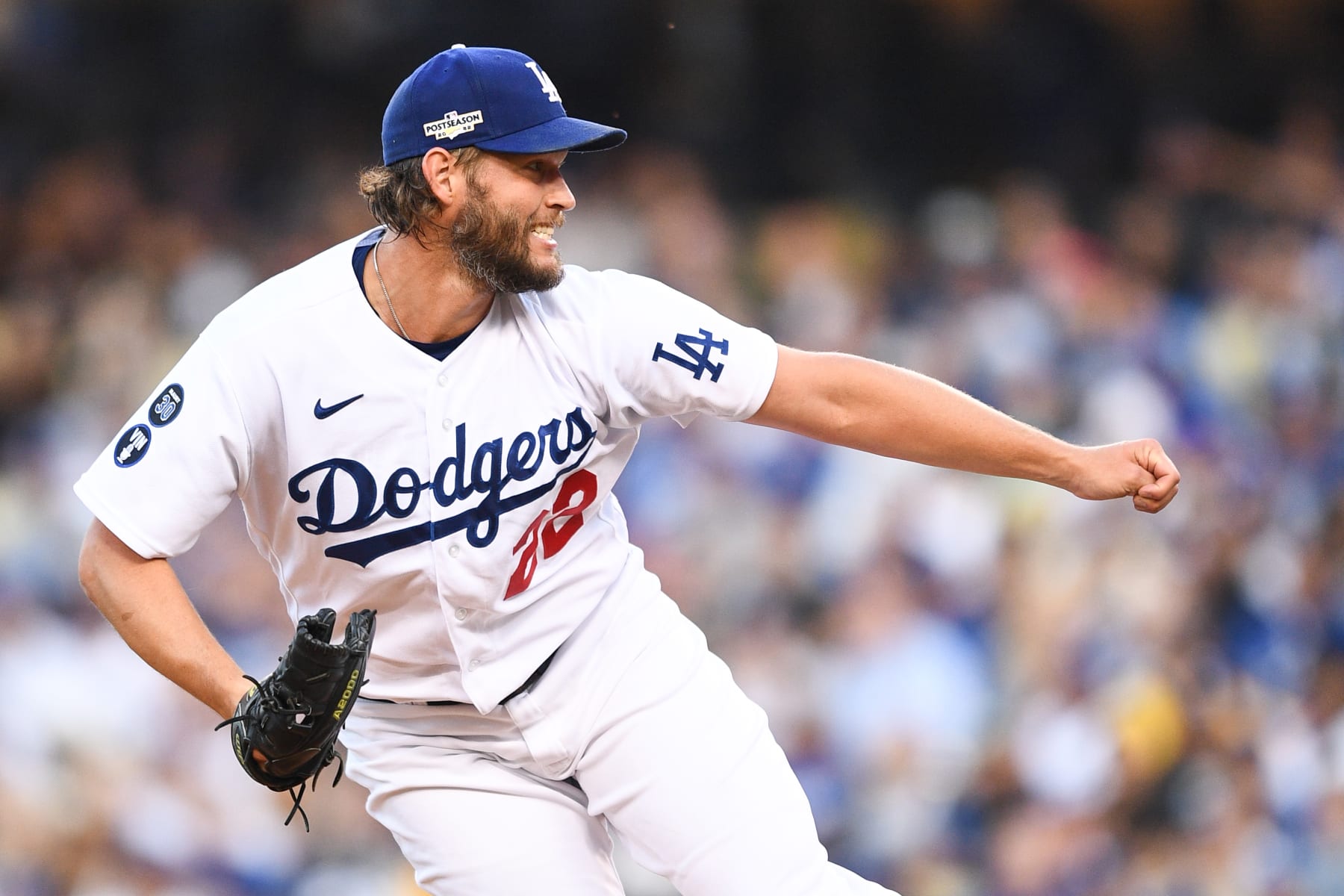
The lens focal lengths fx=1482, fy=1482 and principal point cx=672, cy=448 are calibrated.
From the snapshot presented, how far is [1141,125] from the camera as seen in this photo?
7.41 m

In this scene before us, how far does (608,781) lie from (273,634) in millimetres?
3649

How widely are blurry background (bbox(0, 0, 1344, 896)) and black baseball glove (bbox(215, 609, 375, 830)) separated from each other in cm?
327

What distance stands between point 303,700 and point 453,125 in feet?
3.57

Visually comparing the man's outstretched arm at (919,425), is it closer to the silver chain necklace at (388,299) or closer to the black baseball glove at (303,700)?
the silver chain necklace at (388,299)

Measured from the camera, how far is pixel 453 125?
9.07 ft

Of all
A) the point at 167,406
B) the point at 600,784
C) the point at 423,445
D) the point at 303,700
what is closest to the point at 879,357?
the point at 600,784

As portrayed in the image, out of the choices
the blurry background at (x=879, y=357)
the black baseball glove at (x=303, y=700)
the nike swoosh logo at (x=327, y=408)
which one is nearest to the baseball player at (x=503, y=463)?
the nike swoosh logo at (x=327, y=408)

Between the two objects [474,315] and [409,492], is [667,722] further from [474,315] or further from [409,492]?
[474,315]

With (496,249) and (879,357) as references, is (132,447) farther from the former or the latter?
(879,357)

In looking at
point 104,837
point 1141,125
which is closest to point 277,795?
point 104,837

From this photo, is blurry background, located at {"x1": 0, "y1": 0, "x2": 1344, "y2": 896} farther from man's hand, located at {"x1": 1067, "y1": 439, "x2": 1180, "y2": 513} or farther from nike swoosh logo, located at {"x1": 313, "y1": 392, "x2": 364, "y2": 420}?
nike swoosh logo, located at {"x1": 313, "y1": 392, "x2": 364, "y2": 420}

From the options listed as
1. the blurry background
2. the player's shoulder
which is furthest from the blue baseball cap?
the blurry background

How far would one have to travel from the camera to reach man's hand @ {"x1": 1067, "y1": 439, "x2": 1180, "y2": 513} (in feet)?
9.30

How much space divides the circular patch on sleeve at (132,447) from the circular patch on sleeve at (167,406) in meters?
0.03
